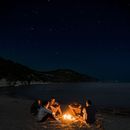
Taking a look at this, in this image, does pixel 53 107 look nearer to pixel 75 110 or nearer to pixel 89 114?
pixel 75 110

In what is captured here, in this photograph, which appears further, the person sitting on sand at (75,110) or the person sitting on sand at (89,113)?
the person sitting on sand at (75,110)

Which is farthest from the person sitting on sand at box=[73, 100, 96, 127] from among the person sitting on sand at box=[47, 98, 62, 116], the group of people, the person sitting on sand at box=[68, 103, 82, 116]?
the person sitting on sand at box=[47, 98, 62, 116]

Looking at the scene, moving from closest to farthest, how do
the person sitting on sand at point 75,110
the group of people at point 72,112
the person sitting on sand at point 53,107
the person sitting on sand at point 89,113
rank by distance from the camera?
the person sitting on sand at point 89,113
the group of people at point 72,112
the person sitting on sand at point 75,110
the person sitting on sand at point 53,107

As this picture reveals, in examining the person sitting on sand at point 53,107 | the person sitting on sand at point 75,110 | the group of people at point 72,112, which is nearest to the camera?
the group of people at point 72,112

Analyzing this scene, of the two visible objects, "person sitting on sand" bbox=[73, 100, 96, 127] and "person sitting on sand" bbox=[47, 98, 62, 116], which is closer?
"person sitting on sand" bbox=[73, 100, 96, 127]

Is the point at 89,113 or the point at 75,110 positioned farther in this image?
the point at 75,110

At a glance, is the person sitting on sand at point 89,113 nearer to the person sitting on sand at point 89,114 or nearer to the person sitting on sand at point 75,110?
the person sitting on sand at point 89,114

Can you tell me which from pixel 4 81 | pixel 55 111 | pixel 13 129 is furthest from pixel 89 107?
pixel 4 81

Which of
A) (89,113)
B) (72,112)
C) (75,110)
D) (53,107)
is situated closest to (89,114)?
(89,113)

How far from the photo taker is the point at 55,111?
19.0 meters

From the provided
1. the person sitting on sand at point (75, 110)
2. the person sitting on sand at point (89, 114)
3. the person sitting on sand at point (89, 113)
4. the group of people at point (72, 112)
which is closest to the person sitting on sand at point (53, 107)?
the group of people at point (72, 112)

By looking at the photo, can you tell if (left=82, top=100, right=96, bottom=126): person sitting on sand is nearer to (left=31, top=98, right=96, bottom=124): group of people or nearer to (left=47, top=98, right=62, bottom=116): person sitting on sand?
(left=31, top=98, right=96, bottom=124): group of people

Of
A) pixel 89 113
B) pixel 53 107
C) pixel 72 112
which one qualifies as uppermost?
pixel 53 107

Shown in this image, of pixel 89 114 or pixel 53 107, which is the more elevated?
pixel 53 107
